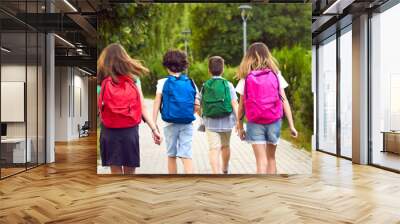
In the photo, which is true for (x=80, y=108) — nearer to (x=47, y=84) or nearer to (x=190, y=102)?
(x=47, y=84)

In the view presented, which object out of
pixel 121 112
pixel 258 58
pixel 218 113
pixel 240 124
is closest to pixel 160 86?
pixel 121 112

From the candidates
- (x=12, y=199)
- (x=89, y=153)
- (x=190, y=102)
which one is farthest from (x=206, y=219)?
(x=89, y=153)

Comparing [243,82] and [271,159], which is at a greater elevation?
[243,82]

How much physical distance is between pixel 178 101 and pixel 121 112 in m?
0.91

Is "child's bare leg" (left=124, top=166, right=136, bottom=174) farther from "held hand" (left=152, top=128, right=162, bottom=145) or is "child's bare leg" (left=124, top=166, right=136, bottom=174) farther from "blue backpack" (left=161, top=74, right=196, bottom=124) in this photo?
"blue backpack" (left=161, top=74, right=196, bottom=124)

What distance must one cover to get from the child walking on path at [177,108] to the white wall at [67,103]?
10.7m

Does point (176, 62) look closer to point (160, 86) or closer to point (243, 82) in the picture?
point (160, 86)

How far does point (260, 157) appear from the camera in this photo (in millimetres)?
7758

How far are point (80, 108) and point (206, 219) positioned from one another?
16.2 metres

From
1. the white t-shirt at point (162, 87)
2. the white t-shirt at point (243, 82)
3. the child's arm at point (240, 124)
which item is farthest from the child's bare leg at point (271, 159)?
the white t-shirt at point (162, 87)

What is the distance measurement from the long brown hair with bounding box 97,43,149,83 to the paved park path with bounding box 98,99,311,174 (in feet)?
1.76

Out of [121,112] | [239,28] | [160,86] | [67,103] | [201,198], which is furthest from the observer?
[67,103]

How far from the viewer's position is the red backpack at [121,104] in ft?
24.8

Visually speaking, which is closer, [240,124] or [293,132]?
[240,124]
